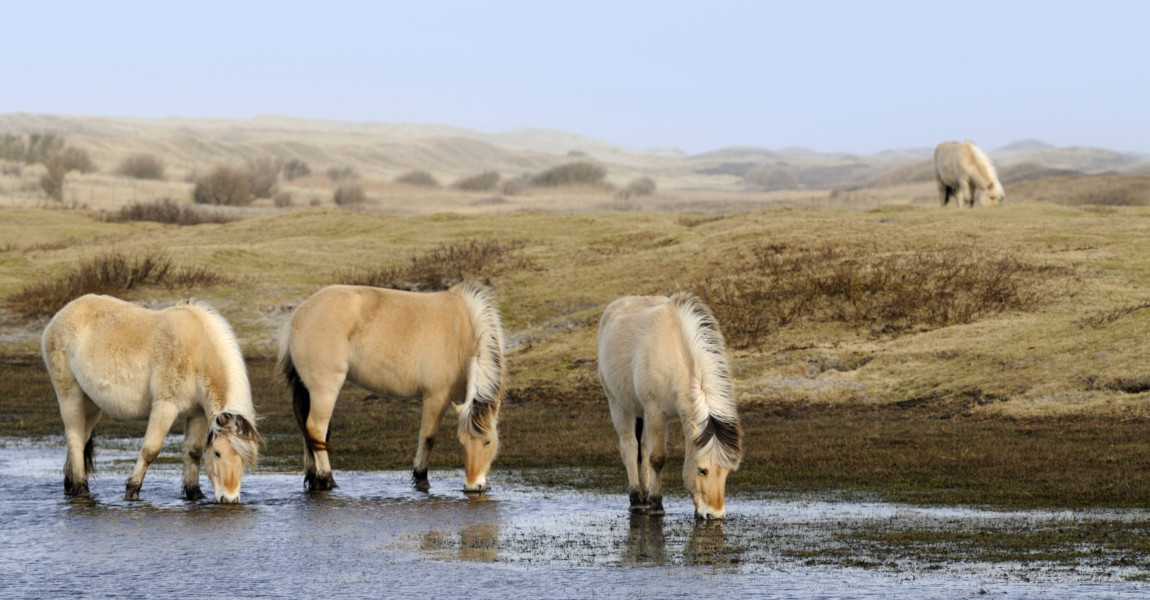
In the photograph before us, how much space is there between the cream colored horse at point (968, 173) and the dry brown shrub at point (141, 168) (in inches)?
3624

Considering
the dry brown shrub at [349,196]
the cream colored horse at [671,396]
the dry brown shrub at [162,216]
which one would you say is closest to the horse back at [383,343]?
the cream colored horse at [671,396]

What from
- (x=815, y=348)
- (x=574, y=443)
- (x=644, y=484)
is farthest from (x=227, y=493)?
(x=815, y=348)

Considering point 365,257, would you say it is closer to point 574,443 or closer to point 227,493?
point 574,443

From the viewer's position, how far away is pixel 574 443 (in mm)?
16422

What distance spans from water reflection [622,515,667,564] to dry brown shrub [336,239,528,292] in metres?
21.2

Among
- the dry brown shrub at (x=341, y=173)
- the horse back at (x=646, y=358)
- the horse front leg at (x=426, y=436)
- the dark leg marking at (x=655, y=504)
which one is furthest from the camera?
the dry brown shrub at (x=341, y=173)

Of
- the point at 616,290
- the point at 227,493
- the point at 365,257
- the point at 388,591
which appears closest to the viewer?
the point at 388,591

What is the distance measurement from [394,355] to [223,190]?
238 feet

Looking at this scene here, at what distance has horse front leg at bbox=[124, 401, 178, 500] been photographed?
1238 cm

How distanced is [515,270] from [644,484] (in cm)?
2163

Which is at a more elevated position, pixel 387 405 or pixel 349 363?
pixel 349 363

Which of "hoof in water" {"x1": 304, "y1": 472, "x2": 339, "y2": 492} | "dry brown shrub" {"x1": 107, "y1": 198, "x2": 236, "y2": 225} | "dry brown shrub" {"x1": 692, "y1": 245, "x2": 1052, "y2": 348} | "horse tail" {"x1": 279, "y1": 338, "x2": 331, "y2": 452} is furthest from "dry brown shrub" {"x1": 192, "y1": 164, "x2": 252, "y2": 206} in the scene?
"hoof in water" {"x1": 304, "y1": 472, "x2": 339, "y2": 492}

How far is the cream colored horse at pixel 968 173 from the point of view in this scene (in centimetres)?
4056

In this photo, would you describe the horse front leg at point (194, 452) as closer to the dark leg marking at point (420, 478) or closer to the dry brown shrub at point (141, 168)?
the dark leg marking at point (420, 478)
